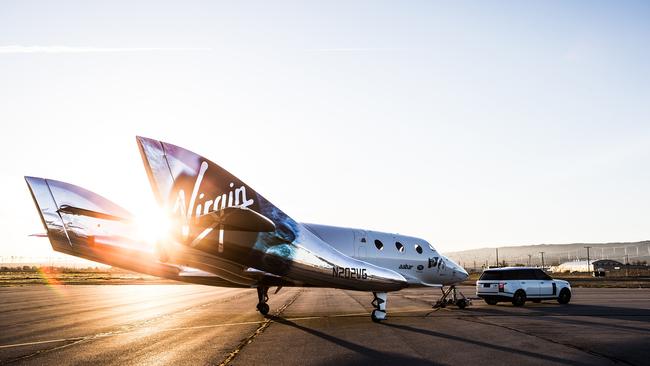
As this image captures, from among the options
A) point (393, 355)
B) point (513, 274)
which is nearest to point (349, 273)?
point (393, 355)

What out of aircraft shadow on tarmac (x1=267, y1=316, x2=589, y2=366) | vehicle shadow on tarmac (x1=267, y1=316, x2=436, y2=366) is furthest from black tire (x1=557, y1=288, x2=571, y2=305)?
vehicle shadow on tarmac (x1=267, y1=316, x2=436, y2=366)

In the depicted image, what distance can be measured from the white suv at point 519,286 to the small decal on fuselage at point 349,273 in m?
12.0

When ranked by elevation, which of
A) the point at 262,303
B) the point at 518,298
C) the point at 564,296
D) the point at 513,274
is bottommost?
the point at 262,303

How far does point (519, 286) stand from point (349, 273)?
43.6 feet

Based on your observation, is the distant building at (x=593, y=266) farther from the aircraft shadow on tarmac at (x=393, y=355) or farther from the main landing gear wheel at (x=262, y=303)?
the aircraft shadow on tarmac at (x=393, y=355)

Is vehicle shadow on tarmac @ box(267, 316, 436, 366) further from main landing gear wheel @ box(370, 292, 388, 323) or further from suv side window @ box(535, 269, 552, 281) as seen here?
suv side window @ box(535, 269, 552, 281)

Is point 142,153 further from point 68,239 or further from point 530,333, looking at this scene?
point 530,333

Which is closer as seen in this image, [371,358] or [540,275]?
[371,358]

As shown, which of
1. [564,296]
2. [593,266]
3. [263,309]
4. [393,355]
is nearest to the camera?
[393,355]

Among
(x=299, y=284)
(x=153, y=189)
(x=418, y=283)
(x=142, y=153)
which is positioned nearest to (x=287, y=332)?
(x=299, y=284)

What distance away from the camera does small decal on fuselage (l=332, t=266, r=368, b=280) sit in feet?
52.7

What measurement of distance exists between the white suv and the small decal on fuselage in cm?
1200

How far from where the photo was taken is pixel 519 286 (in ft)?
84.1

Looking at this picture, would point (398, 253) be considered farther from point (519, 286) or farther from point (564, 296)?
point (564, 296)
